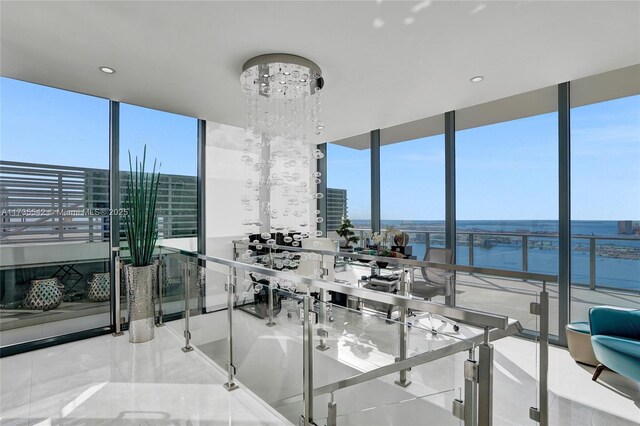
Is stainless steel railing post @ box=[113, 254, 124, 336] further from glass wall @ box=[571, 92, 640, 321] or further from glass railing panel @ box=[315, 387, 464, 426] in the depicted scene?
glass wall @ box=[571, 92, 640, 321]

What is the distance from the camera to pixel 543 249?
3779 millimetres

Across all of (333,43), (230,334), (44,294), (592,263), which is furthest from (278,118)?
(592,263)

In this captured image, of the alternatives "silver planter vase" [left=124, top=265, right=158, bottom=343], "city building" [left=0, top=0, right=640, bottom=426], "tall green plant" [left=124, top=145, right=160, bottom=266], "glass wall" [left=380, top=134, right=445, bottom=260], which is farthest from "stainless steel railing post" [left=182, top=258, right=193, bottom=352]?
"glass wall" [left=380, top=134, right=445, bottom=260]

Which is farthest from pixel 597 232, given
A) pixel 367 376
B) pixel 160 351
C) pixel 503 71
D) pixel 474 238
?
pixel 160 351

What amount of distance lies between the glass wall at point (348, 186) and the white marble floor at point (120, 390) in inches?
133

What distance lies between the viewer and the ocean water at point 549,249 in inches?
131

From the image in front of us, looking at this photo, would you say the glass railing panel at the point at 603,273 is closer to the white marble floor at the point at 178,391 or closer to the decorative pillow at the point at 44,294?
the white marble floor at the point at 178,391

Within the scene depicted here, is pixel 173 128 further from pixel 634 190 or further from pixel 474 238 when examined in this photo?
pixel 634 190

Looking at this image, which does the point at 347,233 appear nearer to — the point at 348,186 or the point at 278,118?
the point at 348,186

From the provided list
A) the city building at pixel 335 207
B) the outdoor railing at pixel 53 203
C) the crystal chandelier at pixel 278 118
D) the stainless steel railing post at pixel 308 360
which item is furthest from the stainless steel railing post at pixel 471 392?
the city building at pixel 335 207

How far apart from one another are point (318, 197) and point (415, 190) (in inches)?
72.1

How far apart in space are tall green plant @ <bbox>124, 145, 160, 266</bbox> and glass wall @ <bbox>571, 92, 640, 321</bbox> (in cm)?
472

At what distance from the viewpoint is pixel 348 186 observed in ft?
19.2

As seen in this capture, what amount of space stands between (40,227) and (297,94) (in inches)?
123
